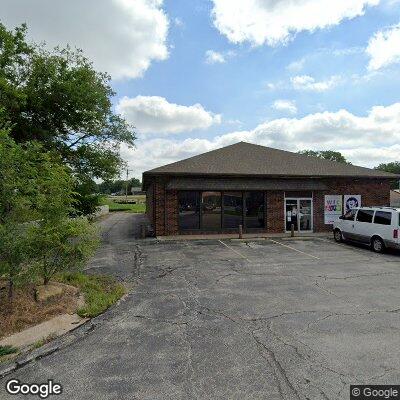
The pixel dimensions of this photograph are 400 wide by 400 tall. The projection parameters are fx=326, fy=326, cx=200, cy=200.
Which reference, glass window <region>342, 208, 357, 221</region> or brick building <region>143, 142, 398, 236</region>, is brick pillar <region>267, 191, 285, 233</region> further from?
glass window <region>342, 208, 357, 221</region>

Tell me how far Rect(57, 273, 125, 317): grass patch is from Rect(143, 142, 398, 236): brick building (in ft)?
31.0

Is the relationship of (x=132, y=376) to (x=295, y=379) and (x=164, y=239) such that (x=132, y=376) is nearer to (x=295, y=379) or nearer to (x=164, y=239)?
(x=295, y=379)

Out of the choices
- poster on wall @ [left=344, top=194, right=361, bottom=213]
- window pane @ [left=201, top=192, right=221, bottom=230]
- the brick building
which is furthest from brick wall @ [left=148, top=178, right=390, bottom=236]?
window pane @ [left=201, top=192, right=221, bottom=230]

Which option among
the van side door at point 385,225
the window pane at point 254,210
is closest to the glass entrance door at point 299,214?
the window pane at point 254,210

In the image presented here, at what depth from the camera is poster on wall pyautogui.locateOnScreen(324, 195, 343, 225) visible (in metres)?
21.2

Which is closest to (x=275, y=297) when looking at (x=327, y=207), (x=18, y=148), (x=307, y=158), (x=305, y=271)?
(x=305, y=271)

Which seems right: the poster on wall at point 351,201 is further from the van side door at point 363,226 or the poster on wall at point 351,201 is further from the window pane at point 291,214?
the van side door at point 363,226

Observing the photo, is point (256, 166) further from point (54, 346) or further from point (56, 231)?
point (54, 346)

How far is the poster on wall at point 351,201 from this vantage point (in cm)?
2150

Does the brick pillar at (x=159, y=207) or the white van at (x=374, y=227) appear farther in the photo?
the brick pillar at (x=159, y=207)

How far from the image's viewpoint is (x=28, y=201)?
7.50 m

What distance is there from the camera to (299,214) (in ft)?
69.1

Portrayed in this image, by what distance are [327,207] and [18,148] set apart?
18723 millimetres

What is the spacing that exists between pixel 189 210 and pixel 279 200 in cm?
579
